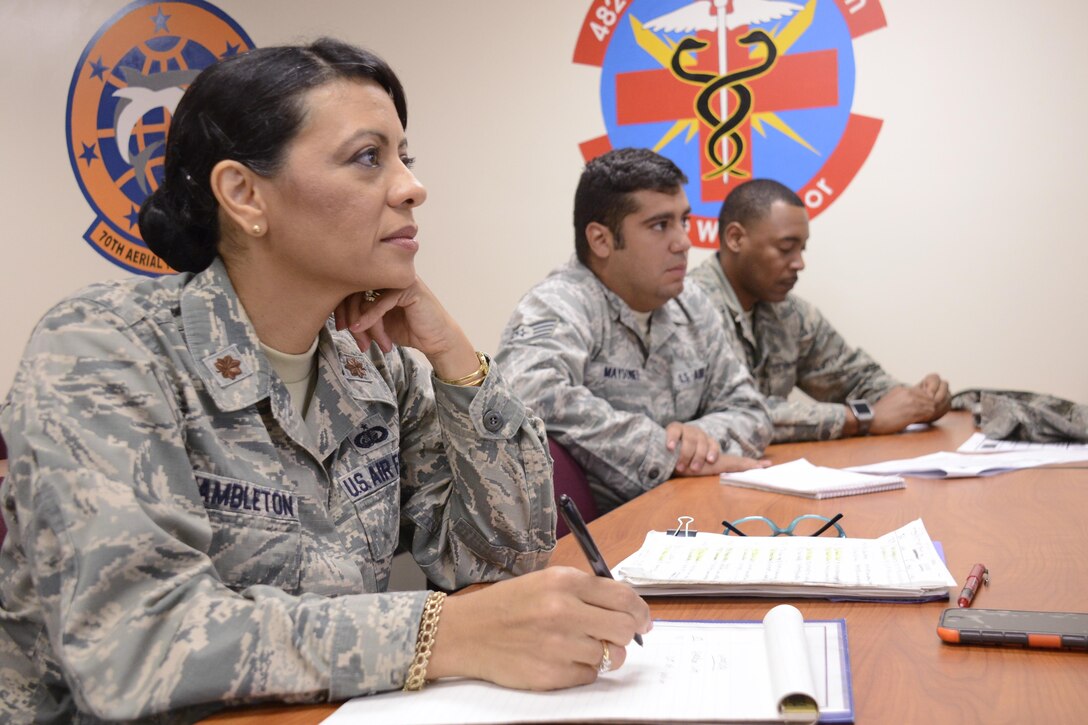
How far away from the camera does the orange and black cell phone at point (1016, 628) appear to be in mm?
998

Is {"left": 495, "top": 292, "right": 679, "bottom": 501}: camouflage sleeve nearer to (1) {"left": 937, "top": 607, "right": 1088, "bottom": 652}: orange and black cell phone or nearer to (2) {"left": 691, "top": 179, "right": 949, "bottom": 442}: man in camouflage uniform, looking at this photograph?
(2) {"left": 691, "top": 179, "right": 949, "bottom": 442}: man in camouflage uniform

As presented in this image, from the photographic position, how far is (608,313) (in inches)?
105

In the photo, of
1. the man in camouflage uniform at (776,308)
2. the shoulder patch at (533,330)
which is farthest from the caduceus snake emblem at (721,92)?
the shoulder patch at (533,330)

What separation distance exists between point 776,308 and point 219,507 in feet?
8.67

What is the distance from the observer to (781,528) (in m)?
1.64

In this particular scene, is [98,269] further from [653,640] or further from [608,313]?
[653,640]

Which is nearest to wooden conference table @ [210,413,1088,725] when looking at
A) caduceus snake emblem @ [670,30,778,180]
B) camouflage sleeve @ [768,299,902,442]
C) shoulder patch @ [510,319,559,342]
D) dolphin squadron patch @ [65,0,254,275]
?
shoulder patch @ [510,319,559,342]

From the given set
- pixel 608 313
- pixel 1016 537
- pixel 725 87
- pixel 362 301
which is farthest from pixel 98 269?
pixel 1016 537

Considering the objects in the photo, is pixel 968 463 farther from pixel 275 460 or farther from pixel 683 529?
pixel 275 460

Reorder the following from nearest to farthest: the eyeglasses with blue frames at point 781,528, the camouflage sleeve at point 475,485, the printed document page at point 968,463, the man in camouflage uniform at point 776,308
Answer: the camouflage sleeve at point 475,485 < the eyeglasses with blue frames at point 781,528 < the printed document page at point 968,463 < the man in camouflage uniform at point 776,308

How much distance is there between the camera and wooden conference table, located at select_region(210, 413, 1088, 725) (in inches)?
35.2

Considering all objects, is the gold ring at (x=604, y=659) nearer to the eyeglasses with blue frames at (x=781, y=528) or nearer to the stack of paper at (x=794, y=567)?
the stack of paper at (x=794, y=567)

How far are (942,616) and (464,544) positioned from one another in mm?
645

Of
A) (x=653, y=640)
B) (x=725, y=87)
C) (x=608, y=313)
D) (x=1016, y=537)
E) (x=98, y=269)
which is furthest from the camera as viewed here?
(x=98, y=269)
